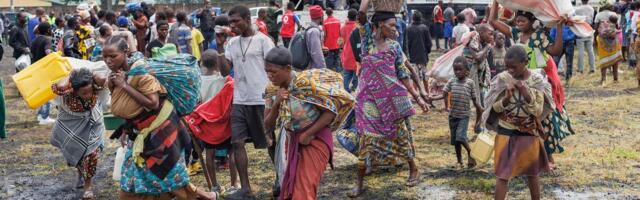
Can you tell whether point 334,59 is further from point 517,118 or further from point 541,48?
point 517,118

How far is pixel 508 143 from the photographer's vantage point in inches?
215

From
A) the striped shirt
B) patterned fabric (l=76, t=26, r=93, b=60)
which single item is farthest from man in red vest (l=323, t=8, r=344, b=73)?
the striped shirt

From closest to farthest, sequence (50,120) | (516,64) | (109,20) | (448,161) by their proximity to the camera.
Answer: (516,64), (448,161), (50,120), (109,20)

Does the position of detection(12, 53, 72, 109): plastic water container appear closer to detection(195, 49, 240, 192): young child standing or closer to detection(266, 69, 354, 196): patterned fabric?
detection(195, 49, 240, 192): young child standing

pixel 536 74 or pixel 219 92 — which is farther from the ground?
pixel 536 74

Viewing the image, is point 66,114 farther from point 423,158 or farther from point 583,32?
point 583,32

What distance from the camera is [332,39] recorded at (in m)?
13.9

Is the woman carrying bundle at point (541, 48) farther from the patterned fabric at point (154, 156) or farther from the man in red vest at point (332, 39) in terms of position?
the man in red vest at point (332, 39)

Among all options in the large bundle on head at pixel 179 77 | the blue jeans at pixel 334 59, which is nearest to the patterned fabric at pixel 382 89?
the large bundle on head at pixel 179 77

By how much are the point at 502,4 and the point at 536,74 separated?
1065mm

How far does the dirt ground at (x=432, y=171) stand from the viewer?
21.7ft

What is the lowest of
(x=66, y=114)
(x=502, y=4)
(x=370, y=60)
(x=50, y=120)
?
(x=50, y=120)

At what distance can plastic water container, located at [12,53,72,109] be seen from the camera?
727 cm

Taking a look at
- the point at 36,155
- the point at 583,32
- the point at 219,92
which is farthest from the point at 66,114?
the point at 583,32
